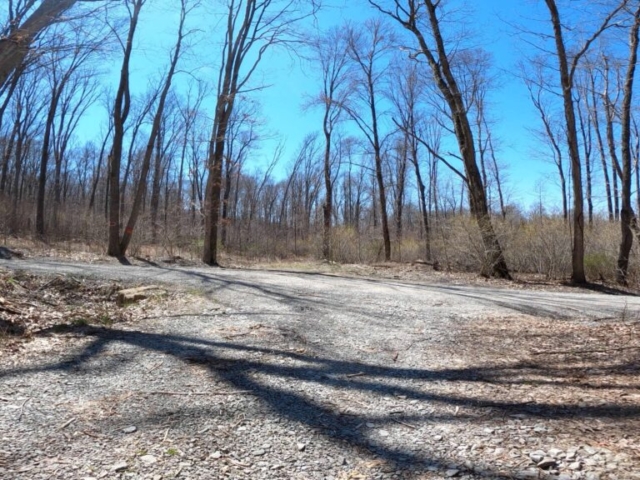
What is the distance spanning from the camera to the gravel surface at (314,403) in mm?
2258

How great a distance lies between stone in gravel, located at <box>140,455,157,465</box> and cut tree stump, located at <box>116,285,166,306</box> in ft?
17.1

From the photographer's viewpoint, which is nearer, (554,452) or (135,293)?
(554,452)

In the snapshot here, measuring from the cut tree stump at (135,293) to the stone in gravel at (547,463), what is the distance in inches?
251

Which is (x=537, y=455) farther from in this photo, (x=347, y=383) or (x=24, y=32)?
(x=24, y=32)

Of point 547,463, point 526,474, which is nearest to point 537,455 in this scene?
point 547,463

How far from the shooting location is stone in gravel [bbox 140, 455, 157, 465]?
2270 mm

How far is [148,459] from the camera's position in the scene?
2297 mm

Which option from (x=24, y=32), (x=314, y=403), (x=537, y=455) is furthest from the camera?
(x=24, y=32)

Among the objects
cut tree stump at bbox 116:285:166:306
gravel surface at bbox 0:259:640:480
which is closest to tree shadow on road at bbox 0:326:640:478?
gravel surface at bbox 0:259:640:480

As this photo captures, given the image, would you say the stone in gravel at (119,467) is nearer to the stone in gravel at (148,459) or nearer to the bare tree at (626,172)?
the stone in gravel at (148,459)

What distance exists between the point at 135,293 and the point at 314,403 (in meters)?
5.23

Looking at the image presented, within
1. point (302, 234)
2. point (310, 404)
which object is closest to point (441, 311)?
point (310, 404)

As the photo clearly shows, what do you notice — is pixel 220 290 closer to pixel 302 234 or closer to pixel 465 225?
pixel 465 225

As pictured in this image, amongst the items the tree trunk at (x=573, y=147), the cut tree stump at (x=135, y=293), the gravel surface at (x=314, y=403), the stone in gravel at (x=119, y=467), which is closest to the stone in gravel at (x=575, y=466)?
the gravel surface at (x=314, y=403)
